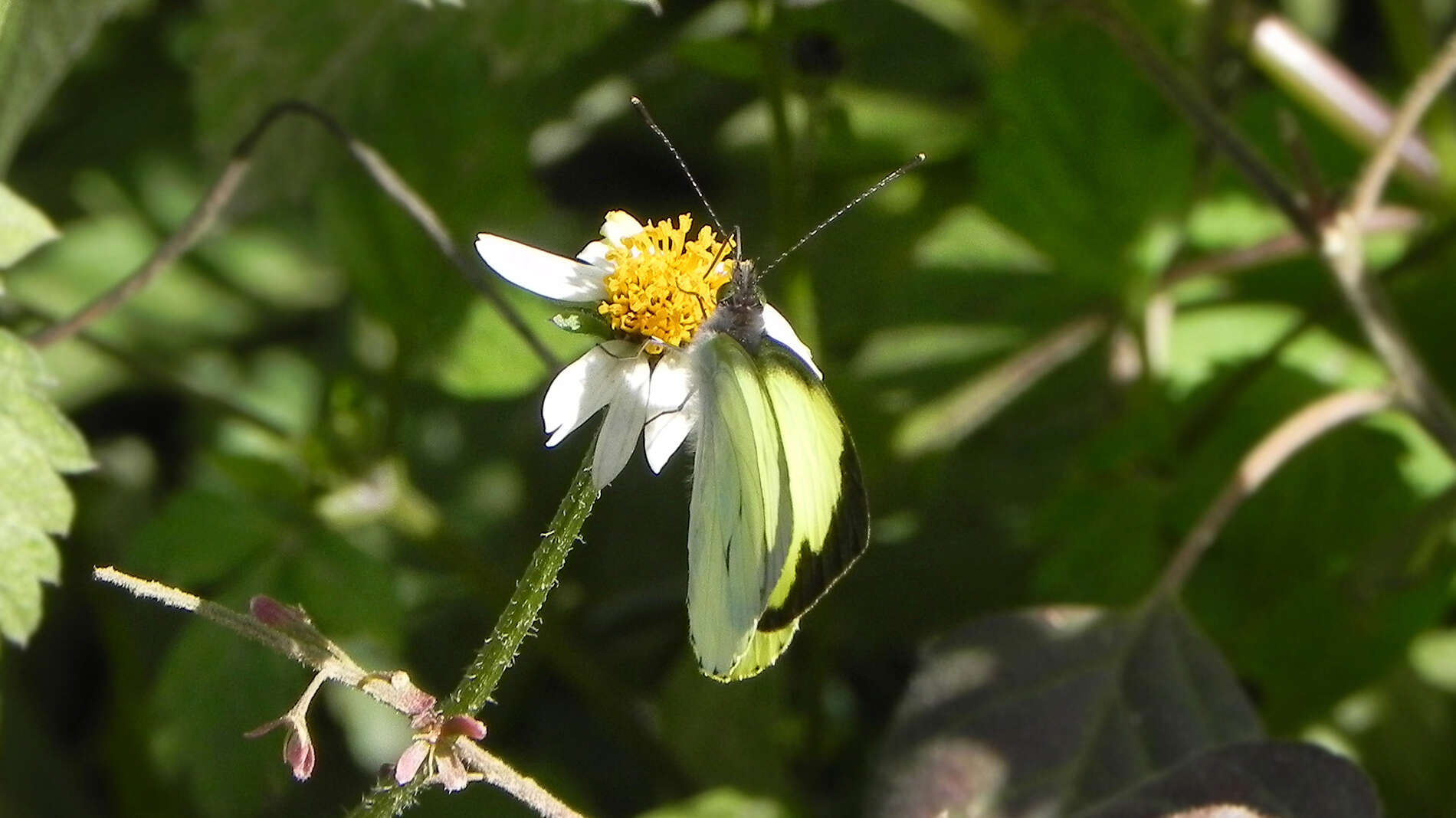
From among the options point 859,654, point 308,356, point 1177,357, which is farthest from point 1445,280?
point 308,356

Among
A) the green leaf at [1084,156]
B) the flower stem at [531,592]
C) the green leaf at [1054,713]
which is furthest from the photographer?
the green leaf at [1084,156]

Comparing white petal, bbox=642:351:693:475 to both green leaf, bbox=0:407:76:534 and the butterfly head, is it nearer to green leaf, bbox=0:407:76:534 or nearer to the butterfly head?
the butterfly head

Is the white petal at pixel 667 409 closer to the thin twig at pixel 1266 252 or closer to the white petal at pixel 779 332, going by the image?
the white petal at pixel 779 332

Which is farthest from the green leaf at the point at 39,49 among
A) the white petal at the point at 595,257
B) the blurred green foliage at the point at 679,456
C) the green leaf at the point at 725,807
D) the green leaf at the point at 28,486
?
the green leaf at the point at 725,807

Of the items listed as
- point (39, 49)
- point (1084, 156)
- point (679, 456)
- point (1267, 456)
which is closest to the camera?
point (39, 49)

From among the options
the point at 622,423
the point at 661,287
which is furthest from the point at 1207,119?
the point at 622,423

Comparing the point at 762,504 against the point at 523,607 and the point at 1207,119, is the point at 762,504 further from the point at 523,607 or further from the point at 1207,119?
the point at 1207,119

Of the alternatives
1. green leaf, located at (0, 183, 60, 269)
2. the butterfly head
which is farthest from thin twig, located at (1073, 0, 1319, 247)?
green leaf, located at (0, 183, 60, 269)
